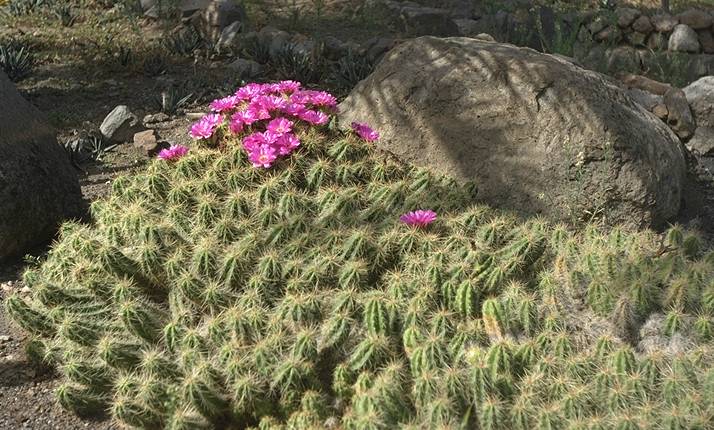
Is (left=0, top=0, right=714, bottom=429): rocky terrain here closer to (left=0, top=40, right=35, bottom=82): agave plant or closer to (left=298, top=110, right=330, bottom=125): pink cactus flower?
(left=0, top=40, right=35, bottom=82): agave plant

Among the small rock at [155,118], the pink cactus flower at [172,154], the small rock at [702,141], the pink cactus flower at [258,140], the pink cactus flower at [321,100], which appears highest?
the pink cactus flower at [258,140]

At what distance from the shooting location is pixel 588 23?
984cm

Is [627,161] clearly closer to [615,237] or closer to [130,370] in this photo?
[615,237]

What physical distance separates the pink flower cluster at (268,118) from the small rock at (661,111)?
111 inches

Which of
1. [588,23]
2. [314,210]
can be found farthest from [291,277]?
[588,23]

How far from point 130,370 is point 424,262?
4.55 ft

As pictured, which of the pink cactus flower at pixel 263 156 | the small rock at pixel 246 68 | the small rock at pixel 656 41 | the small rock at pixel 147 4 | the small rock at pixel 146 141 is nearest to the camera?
the pink cactus flower at pixel 263 156

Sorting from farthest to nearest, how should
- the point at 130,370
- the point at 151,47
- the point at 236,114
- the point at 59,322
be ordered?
the point at 151,47, the point at 236,114, the point at 59,322, the point at 130,370

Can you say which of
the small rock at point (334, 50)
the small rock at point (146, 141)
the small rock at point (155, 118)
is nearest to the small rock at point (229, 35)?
the small rock at point (334, 50)

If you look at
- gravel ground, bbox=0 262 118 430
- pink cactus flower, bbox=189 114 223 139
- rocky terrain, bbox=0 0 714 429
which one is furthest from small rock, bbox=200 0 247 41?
gravel ground, bbox=0 262 118 430

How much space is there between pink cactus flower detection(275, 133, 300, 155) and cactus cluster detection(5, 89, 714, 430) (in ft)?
0.17

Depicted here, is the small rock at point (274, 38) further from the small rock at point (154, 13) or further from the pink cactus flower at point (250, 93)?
the pink cactus flower at point (250, 93)

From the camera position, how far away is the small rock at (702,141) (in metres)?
6.52

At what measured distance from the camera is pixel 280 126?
4.69 metres
